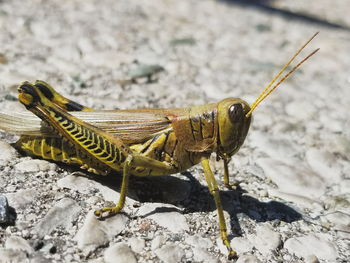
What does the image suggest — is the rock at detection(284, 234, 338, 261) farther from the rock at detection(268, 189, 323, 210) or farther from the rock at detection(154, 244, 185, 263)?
the rock at detection(154, 244, 185, 263)

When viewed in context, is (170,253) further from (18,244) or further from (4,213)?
(4,213)

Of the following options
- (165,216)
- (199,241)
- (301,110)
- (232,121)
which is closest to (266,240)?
(199,241)

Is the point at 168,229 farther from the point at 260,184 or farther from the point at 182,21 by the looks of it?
the point at 182,21

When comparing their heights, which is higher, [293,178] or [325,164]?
[325,164]

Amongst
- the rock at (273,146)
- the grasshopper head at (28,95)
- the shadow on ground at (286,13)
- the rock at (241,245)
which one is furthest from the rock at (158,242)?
the shadow on ground at (286,13)

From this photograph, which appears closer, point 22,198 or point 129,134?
point 22,198

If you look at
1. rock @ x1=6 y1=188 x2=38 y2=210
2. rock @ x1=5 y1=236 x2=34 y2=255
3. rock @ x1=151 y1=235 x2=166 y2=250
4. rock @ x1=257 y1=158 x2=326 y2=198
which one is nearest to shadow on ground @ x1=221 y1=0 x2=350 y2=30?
rock @ x1=257 y1=158 x2=326 y2=198
